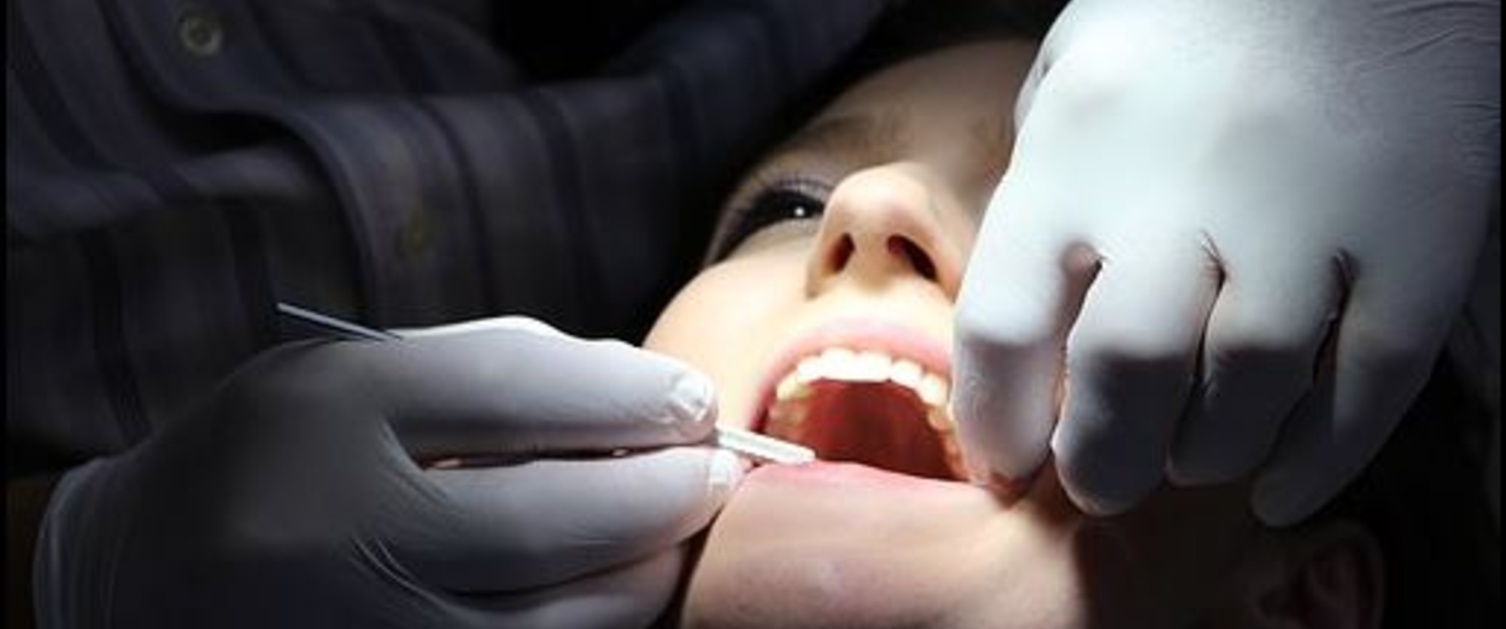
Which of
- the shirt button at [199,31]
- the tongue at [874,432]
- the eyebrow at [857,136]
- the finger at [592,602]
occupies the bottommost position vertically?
the tongue at [874,432]

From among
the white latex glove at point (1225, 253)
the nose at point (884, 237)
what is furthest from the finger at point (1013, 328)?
the nose at point (884, 237)

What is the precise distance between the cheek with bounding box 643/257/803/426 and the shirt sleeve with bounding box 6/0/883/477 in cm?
17

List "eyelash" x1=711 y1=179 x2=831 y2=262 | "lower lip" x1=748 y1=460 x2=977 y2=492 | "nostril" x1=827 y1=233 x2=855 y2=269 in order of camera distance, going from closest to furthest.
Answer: "lower lip" x1=748 y1=460 x2=977 y2=492 → "nostril" x1=827 y1=233 x2=855 y2=269 → "eyelash" x1=711 y1=179 x2=831 y2=262

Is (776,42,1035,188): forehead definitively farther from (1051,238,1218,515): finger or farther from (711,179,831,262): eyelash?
(1051,238,1218,515): finger

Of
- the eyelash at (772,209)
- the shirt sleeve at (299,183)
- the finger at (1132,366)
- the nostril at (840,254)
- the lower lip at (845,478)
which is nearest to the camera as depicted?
the finger at (1132,366)

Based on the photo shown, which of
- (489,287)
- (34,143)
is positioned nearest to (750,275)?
(489,287)

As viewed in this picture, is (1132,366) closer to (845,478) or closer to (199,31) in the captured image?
(845,478)

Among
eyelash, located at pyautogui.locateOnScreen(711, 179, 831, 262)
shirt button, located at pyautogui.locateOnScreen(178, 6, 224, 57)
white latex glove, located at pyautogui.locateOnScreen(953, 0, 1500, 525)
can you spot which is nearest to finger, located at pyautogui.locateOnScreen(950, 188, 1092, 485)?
white latex glove, located at pyautogui.locateOnScreen(953, 0, 1500, 525)

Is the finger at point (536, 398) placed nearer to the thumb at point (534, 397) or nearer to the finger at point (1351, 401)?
the thumb at point (534, 397)

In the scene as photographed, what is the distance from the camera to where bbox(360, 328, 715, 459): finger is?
3.21 feet

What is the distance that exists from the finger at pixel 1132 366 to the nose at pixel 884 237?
173 millimetres

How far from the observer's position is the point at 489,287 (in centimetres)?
137

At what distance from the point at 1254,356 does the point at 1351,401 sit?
67 mm

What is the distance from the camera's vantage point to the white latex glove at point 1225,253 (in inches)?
36.3
